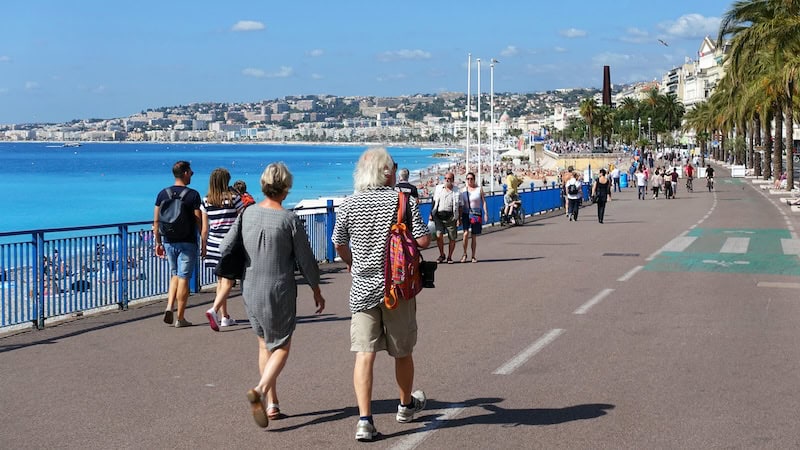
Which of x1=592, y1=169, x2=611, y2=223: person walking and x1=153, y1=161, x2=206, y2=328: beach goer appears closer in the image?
x1=153, y1=161, x2=206, y2=328: beach goer

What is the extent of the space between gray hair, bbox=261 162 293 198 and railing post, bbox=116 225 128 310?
242 inches

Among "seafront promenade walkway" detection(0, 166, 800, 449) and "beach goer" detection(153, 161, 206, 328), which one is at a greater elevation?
"beach goer" detection(153, 161, 206, 328)

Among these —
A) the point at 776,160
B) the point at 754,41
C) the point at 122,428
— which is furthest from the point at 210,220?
the point at 776,160

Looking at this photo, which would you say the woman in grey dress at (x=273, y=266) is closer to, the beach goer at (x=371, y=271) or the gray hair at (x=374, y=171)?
the beach goer at (x=371, y=271)

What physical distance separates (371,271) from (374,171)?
0.61 metres

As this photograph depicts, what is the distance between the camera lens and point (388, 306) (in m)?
6.25

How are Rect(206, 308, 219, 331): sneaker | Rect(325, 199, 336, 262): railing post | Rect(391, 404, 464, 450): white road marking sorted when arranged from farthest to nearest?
1. Rect(325, 199, 336, 262): railing post
2. Rect(206, 308, 219, 331): sneaker
3. Rect(391, 404, 464, 450): white road marking

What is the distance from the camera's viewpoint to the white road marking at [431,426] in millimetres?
6211

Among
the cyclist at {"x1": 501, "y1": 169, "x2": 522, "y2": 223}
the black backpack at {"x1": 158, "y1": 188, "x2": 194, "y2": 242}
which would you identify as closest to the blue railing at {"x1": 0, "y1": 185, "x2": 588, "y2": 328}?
the black backpack at {"x1": 158, "y1": 188, "x2": 194, "y2": 242}

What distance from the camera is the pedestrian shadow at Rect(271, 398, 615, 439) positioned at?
6.73 metres

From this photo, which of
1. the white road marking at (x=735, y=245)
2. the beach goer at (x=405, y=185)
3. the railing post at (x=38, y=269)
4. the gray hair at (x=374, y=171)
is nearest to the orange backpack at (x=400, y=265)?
the gray hair at (x=374, y=171)

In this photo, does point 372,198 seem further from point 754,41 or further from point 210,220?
point 754,41

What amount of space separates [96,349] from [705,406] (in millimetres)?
5546

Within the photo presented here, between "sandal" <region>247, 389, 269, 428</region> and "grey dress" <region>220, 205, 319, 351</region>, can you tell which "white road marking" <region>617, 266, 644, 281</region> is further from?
"sandal" <region>247, 389, 269, 428</region>
